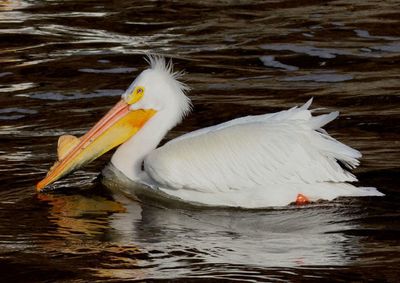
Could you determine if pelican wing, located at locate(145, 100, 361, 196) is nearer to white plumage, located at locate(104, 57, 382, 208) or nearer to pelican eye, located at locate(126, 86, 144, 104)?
white plumage, located at locate(104, 57, 382, 208)

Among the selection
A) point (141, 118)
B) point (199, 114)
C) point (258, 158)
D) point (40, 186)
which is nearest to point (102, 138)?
point (141, 118)

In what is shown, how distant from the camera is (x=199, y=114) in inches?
335

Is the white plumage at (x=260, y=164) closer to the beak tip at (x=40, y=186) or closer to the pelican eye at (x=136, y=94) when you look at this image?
the pelican eye at (x=136, y=94)

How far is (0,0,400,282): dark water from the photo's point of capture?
549 centimetres

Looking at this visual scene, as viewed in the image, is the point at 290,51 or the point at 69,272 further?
the point at 290,51

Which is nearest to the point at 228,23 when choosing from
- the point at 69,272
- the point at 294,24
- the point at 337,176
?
the point at 294,24

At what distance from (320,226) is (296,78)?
345 centimetres

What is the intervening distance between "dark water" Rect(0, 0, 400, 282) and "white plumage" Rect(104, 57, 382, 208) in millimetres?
107

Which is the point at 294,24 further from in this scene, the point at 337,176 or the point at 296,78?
the point at 337,176

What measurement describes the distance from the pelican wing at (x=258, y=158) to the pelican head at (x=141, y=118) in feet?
1.75

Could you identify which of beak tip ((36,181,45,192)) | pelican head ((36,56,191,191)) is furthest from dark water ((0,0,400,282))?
pelican head ((36,56,191,191))

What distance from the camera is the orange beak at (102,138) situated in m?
6.96

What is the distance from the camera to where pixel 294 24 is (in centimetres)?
1113

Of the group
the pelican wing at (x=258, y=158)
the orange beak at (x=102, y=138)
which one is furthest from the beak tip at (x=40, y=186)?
the pelican wing at (x=258, y=158)
